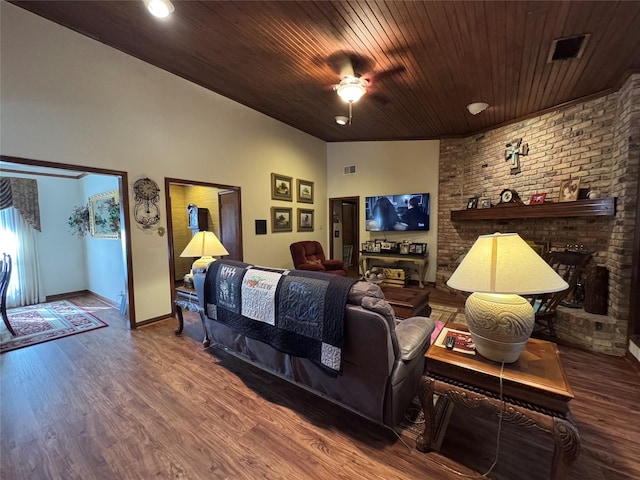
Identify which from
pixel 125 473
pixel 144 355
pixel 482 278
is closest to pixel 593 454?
pixel 482 278

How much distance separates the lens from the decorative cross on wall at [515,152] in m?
4.09

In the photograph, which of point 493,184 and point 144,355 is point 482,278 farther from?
point 493,184

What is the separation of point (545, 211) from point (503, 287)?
336 cm

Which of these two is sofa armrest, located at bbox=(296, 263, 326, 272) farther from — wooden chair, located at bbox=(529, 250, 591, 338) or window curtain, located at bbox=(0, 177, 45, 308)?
window curtain, located at bbox=(0, 177, 45, 308)

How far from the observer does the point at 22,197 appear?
4.23 m

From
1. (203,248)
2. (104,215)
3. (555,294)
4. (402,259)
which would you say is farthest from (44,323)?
(555,294)

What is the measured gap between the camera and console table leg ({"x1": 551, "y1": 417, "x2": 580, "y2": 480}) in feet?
3.54

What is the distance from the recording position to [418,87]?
3.42 metres

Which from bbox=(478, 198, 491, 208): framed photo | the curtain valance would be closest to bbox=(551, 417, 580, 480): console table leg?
bbox=(478, 198, 491, 208): framed photo

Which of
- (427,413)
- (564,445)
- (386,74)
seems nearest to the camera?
(564,445)

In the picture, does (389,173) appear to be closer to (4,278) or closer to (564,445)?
(564,445)

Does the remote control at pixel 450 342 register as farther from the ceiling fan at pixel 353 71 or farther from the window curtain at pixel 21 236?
the window curtain at pixel 21 236

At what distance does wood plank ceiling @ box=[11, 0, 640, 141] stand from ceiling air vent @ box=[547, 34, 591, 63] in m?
0.06

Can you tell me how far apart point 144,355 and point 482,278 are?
3.11m
